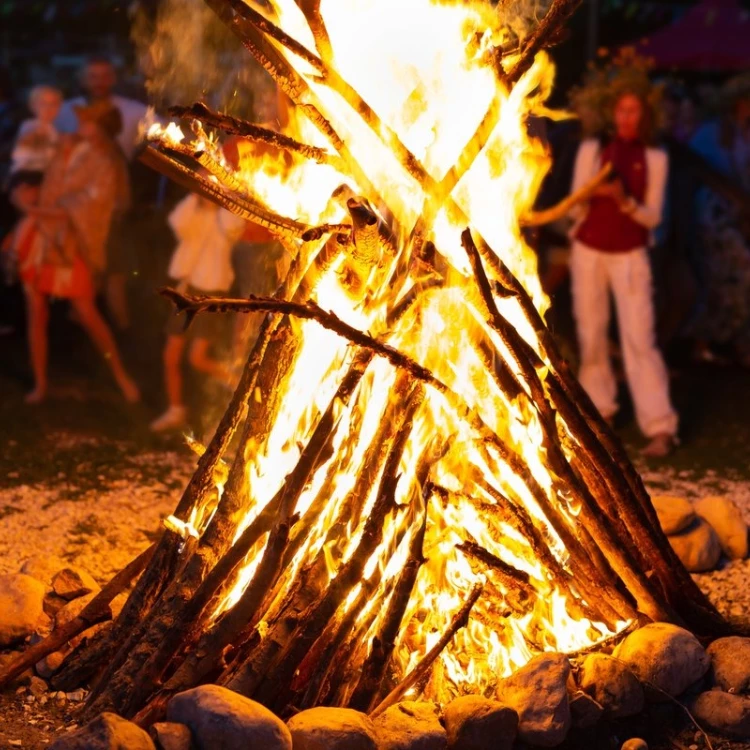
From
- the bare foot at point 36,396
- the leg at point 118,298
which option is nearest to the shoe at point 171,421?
the bare foot at point 36,396

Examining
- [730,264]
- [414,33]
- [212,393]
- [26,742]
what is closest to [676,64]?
[730,264]

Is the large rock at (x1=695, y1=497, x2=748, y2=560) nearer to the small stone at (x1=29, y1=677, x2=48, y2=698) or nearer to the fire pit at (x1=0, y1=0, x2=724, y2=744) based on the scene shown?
the fire pit at (x1=0, y1=0, x2=724, y2=744)

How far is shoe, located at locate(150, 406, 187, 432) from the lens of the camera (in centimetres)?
816

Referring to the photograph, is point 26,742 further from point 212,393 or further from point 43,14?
point 43,14

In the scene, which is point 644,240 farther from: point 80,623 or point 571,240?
point 80,623

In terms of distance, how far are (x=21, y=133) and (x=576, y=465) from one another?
6520mm

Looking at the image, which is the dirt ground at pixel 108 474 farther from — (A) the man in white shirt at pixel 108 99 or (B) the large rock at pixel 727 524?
(A) the man in white shirt at pixel 108 99


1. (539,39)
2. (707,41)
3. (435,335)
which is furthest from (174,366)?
(707,41)

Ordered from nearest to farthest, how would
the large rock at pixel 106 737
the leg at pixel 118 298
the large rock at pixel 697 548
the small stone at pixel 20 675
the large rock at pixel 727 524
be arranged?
the large rock at pixel 106 737, the small stone at pixel 20 675, the large rock at pixel 697 548, the large rock at pixel 727 524, the leg at pixel 118 298

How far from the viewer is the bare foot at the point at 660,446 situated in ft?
25.5

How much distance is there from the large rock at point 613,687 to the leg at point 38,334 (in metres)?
5.59

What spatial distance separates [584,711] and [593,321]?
470cm

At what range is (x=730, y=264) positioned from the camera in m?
10.1

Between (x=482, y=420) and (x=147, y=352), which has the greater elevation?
(x=482, y=420)
